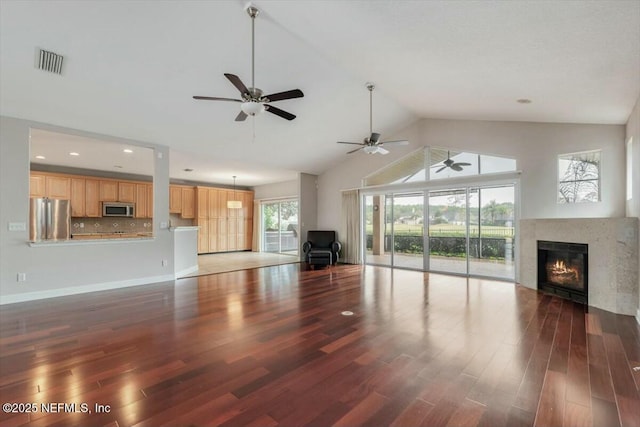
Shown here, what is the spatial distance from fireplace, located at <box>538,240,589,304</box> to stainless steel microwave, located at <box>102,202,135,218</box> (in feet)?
34.7

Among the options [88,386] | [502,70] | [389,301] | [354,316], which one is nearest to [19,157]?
[88,386]

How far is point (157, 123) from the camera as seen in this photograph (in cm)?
536

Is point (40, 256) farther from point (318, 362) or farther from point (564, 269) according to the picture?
point (564, 269)

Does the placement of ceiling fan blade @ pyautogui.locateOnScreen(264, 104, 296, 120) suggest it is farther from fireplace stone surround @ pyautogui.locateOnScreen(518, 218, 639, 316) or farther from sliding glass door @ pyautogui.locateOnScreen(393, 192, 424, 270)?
fireplace stone surround @ pyautogui.locateOnScreen(518, 218, 639, 316)

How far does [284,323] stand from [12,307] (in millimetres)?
4046

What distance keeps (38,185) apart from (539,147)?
11.7 meters

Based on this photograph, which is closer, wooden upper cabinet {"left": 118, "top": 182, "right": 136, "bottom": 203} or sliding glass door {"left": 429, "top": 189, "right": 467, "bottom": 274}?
sliding glass door {"left": 429, "top": 189, "right": 467, "bottom": 274}

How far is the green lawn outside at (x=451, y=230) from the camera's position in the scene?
626cm

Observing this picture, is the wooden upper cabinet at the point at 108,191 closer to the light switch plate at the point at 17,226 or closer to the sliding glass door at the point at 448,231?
the light switch plate at the point at 17,226

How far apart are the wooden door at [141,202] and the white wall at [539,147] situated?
7712 millimetres

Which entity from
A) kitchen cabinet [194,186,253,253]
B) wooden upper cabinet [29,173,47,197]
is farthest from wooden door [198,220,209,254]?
wooden upper cabinet [29,173,47,197]

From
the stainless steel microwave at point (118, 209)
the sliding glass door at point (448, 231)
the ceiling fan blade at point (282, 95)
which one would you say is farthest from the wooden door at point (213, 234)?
the ceiling fan blade at point (282, 95)

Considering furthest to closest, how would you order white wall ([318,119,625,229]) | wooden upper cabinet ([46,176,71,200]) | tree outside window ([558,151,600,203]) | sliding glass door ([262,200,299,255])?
sliding glass door ([262,200,299,255]), wooden upper cabinet ([46,176,71,200]), tree outside window ([558,151,600,203]), white wall ([318,119,625,229])

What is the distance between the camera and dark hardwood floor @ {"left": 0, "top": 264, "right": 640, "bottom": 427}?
6.32 feet
